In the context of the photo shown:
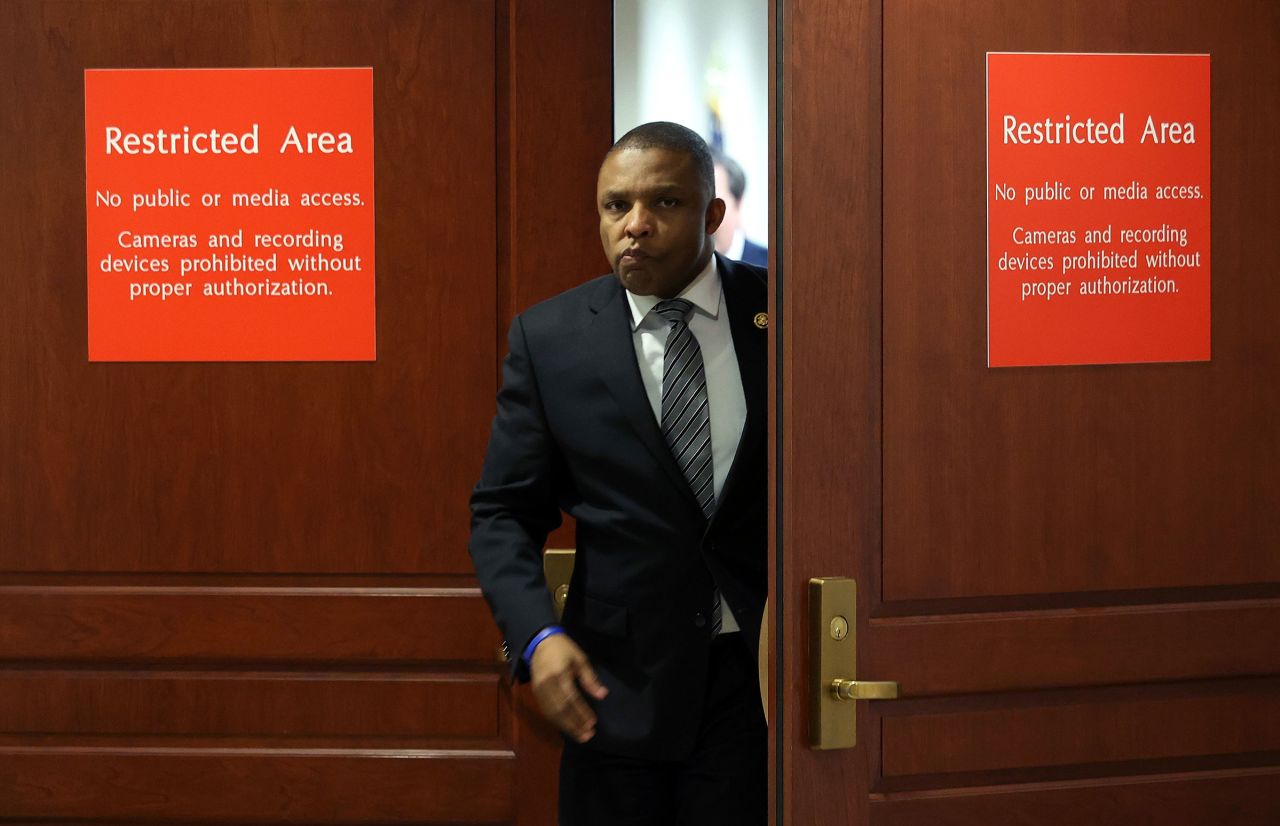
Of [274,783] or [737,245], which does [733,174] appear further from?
[274,783]

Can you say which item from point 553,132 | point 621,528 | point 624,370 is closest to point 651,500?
point 621,528

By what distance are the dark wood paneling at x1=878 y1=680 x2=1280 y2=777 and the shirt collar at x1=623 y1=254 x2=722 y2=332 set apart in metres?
0.65

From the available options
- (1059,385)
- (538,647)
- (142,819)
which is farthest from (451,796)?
(1059,385)

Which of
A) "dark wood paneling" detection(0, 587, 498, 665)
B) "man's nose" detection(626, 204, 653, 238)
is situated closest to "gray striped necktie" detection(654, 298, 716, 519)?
"man's nose" detection(626, 204, 653, 238)

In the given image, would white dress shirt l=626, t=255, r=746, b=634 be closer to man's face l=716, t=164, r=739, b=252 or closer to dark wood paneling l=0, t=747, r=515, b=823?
man's face l=716, t=164, r=739, b=252

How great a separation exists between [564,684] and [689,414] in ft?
1.42

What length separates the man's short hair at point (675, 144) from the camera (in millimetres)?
1899

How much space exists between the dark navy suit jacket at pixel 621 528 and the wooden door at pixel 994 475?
0.70 feet

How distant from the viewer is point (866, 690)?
1.65m

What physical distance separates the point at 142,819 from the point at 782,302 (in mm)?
1790

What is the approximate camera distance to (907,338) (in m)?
1.70

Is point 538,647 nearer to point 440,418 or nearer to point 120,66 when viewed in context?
point 440,418

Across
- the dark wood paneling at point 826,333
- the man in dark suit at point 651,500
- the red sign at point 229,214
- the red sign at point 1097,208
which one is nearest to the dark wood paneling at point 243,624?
the red sign at point 229,214

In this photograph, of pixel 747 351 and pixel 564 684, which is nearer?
pixel 564 684
